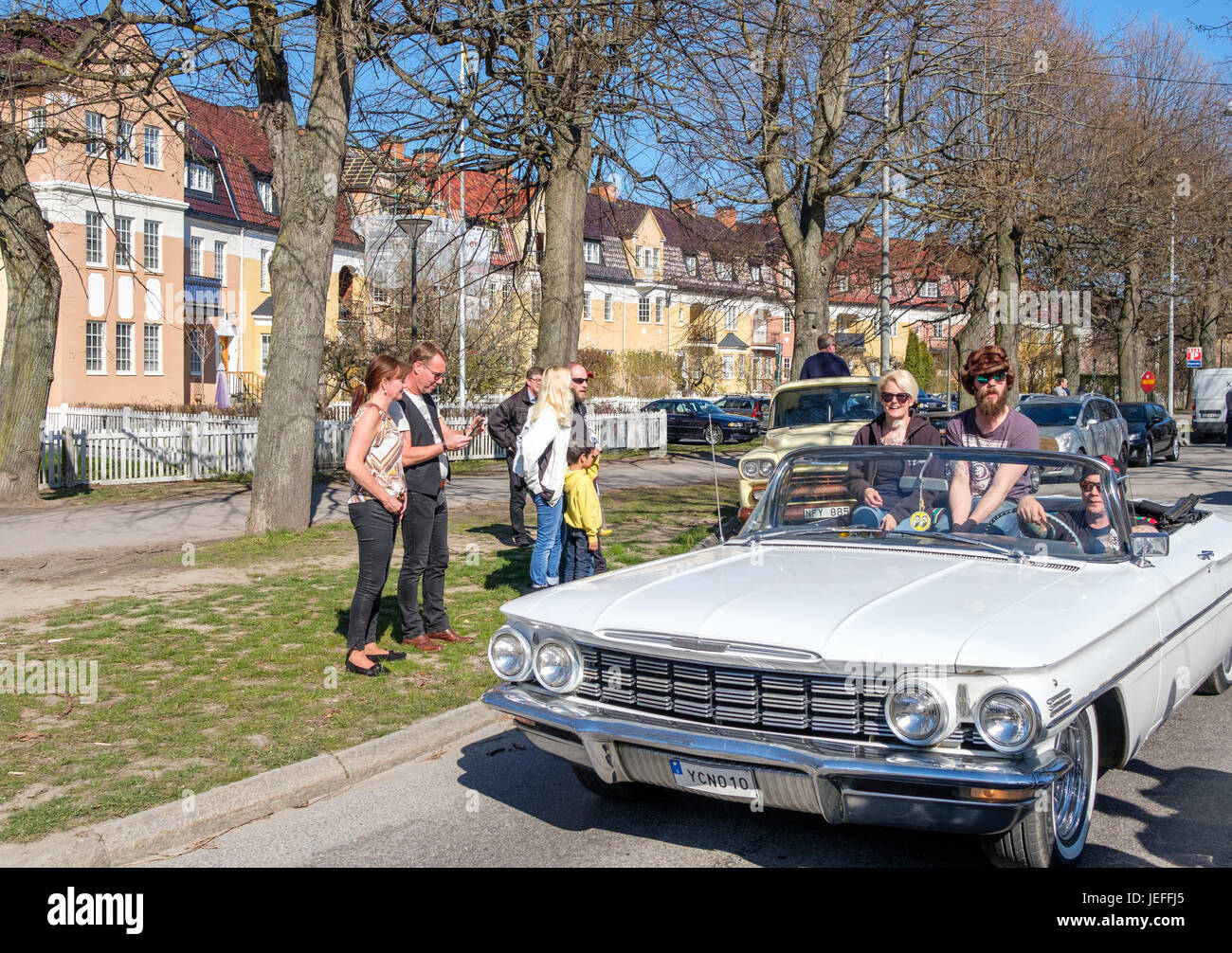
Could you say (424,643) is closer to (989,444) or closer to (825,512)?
(825,512)

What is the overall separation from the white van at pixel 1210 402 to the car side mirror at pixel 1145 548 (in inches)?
1396

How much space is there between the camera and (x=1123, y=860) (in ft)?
14.7

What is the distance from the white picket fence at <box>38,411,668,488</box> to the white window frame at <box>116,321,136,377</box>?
17990mm

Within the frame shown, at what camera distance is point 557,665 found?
4668 mm

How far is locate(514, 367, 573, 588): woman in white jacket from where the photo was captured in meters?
8.41

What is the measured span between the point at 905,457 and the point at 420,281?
1013 inches

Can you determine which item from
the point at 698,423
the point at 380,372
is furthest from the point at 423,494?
the point at 698,423

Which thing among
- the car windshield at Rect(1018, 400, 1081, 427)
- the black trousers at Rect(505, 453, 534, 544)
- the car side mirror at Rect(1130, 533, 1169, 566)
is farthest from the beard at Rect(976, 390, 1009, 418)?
the car windshield at Rect(1018, 400, 1081, 427)

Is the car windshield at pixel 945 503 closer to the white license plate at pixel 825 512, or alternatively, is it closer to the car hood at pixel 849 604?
the white license plate at pixel 825 512

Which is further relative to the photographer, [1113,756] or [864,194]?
[864,194]

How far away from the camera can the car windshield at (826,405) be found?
1468 centimetres
